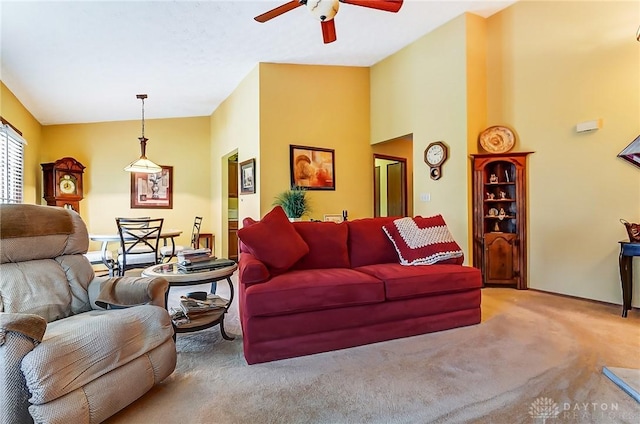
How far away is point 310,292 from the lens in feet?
7.50

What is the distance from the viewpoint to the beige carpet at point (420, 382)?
5.33ft

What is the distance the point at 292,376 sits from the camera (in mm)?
2006

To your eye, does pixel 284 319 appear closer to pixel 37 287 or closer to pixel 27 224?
pixel 37 287

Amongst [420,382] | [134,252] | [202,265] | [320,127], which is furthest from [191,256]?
[320,127]

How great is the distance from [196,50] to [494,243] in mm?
4468

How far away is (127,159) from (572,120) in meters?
6.94

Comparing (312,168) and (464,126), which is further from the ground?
(464,126)

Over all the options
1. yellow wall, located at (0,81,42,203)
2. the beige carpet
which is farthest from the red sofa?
yellow wall, located at (0,81,42,203)

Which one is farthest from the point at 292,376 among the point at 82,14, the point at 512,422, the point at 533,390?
the point at 82,14

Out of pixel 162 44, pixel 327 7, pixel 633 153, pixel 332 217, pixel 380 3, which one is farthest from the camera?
pixel 332 217

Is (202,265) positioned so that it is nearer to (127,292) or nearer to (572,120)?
(127,292)

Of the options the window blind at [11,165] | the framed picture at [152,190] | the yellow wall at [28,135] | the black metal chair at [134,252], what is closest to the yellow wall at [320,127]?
the black metal chair at [134,252]

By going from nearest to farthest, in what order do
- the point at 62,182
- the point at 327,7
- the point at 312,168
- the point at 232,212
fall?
the point at 327,7, the point at 312,168, the point at 62,182, the point at 232,212

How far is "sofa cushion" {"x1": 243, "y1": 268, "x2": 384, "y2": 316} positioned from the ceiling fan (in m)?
2.01
